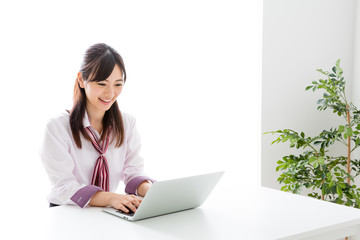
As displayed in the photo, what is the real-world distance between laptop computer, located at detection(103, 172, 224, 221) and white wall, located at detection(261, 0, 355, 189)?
1739mm

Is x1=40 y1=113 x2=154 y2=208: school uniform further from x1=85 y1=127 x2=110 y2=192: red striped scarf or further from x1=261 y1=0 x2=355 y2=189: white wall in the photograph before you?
x1=261 y1=0 x2=355 y2=189: white wall

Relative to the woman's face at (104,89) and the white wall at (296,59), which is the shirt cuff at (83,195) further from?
the white wall at (296,59)

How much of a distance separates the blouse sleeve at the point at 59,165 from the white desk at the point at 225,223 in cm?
8

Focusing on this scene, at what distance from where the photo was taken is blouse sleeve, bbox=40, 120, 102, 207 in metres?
1.92

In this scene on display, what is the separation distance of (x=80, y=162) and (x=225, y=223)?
75 cm

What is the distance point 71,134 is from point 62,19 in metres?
1.18

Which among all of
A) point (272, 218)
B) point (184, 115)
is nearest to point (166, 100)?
point (184, 115)


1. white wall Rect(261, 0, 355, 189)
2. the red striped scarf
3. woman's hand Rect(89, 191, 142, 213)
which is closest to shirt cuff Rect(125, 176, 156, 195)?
the red striped scarf

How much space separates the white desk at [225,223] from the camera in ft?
5.01

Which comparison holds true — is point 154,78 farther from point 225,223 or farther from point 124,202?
point 225,223

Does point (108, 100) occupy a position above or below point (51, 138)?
above

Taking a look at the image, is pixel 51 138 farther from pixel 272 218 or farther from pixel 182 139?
pixel 182 139

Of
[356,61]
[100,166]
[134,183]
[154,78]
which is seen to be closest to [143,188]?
[134,183]

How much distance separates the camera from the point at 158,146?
344 cm
